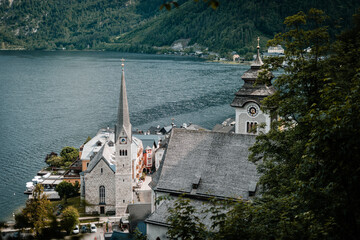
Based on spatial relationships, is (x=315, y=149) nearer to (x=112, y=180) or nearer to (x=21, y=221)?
(x=21, y=221)

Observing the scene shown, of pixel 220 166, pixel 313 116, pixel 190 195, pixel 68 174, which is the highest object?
pixel 313 116

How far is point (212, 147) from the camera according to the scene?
89.9 feet

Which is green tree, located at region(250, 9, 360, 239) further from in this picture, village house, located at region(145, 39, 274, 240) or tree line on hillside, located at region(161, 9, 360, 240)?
village house, located at region(145, 39, 274, 240)

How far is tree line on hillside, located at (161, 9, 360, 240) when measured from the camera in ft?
32.9

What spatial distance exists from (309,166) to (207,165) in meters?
14.3

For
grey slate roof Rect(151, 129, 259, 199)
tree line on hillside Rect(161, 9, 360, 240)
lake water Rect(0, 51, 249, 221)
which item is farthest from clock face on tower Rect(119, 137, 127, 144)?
tree line on hillside Rect(161, 9, 360, 240)

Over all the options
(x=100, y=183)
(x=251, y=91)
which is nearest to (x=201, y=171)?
(x=251, y=91)

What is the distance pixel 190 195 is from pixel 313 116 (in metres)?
14.4

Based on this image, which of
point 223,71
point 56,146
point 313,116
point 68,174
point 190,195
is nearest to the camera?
point 313,116

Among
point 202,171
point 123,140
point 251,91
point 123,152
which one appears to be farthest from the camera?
point 123,152

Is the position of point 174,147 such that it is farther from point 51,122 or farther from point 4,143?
point 51,122

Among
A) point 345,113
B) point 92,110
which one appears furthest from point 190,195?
point 92,110

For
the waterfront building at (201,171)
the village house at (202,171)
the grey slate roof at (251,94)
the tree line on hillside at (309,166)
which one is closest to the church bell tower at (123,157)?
the grey slate roof at (251,94)

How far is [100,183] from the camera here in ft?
151
